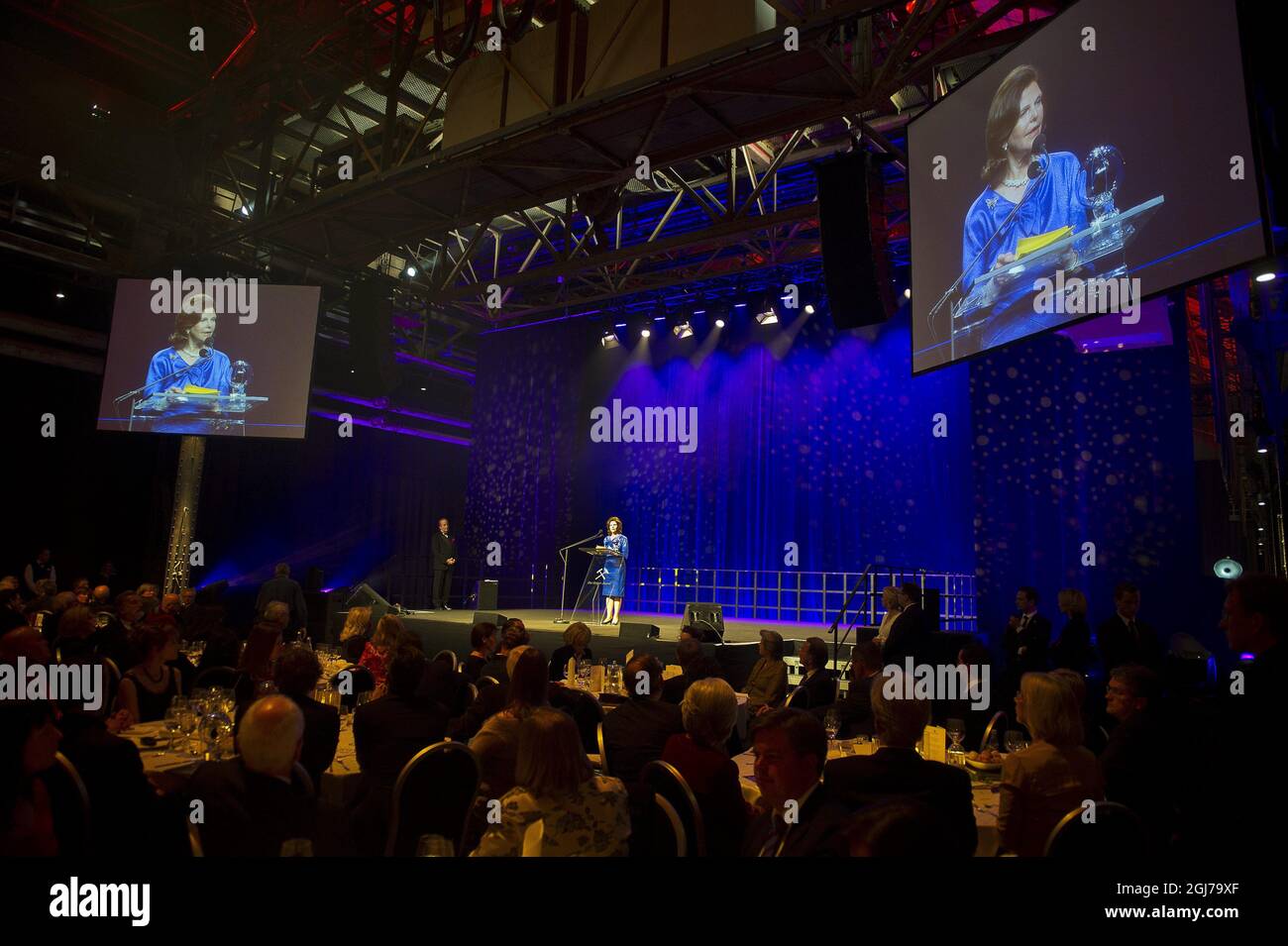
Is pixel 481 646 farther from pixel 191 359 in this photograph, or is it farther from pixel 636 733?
pixel 191 359

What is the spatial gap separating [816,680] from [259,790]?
11.8 feet

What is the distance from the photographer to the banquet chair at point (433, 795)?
2705mm

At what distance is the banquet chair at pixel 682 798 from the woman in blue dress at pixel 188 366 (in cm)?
904

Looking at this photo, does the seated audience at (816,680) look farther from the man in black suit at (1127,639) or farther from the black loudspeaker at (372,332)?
the black loudspeaker at (372,332)

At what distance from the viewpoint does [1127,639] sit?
588cm

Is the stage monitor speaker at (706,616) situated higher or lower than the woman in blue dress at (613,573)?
lower

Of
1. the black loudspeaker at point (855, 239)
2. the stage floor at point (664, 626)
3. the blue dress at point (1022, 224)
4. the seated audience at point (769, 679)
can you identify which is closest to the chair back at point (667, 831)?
the seated audience at point (769, 679)

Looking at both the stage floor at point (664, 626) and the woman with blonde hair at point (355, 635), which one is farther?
the stage floor at point (664, 626)

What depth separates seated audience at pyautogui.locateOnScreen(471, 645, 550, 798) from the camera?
9.80 ft

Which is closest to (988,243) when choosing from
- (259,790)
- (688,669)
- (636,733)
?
(688,669)

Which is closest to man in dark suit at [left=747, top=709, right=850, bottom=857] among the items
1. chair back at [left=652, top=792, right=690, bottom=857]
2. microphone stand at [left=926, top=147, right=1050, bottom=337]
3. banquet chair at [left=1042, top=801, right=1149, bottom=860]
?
chair back at [left=652, top=792, right=690, bottom=857]

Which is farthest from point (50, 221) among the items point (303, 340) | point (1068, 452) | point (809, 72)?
point (1068, 452)

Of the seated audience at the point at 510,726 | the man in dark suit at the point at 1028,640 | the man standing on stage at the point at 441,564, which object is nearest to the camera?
the seated audience at the point at 510,726

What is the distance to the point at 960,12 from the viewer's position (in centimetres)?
708
